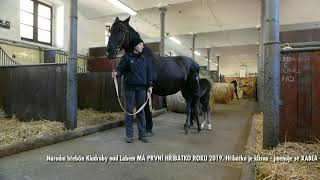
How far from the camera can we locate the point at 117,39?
3.46 m

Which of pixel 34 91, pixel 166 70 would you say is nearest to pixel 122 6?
pixel 34 91

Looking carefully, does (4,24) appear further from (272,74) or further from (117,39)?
(272,74)

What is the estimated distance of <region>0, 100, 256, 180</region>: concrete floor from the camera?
221 cm

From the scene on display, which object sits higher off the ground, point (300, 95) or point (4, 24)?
→ point (4, 24)

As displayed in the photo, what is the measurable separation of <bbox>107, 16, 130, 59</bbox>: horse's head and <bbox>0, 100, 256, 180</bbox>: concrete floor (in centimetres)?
124

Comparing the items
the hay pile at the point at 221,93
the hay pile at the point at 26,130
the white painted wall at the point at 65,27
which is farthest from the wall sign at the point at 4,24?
the hay pile at the point at 221,93

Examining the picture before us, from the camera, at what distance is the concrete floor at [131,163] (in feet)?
7.25

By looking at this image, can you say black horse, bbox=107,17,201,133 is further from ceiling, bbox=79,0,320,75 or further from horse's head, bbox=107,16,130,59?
ceiling, bbox=79,0,320,75

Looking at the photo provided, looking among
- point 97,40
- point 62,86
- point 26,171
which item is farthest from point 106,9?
point 26,171

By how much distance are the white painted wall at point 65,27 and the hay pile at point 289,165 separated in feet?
11.1

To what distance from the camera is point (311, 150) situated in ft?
8.60

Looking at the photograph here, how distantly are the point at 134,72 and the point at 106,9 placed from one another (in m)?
7.26

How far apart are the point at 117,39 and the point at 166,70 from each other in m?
0.97

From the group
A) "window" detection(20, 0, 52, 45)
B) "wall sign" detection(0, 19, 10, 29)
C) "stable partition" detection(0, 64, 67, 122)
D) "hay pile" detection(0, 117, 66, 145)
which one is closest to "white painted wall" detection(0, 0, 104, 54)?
"wall sign" detection(0, 19, 10, 29)
